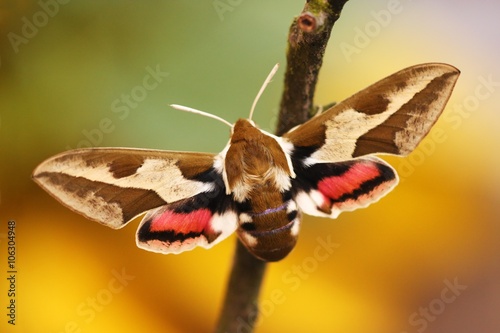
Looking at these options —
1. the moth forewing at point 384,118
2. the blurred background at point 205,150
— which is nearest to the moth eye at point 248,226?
the moth forewing at point 384,118

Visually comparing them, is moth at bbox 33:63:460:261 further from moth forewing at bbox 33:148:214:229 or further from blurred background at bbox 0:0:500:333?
blurred background at bbox 0:0:500:333

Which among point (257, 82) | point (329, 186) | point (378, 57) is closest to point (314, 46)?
point (329, 186)

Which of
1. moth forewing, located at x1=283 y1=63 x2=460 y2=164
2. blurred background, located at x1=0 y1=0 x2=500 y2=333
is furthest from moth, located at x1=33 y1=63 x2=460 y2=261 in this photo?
blurred background, located at x1=0 y1=0 x2=500 y2=333

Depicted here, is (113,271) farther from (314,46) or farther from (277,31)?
(314,46)

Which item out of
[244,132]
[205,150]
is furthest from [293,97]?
[205,150]

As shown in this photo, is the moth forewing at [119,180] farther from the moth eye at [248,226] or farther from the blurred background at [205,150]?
the blurred background at [205,150]

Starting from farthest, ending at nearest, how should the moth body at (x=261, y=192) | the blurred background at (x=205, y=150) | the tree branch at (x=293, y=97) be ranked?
the blurred background at (x=205, y=150) < the moth body at (x=261, y=192) < the tree branch at (x=293, y=97)
